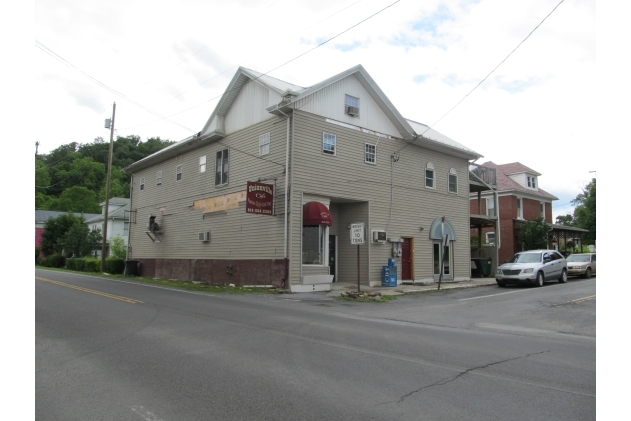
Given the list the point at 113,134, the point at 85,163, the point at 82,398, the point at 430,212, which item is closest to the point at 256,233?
the point at 430,212

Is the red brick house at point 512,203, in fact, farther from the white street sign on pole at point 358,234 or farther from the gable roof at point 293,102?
the white street sign on pole at point 358,234

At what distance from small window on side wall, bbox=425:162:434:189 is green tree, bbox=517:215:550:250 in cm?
1345

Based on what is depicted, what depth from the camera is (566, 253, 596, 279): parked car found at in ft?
86.1

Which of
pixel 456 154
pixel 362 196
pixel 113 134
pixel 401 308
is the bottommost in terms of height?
pixel 401 308

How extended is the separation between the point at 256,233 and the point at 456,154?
13.1 metres

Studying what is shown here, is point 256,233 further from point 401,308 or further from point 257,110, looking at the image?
point 401,308

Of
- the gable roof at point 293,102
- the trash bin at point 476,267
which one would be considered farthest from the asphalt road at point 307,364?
the trash bin at point 476,267

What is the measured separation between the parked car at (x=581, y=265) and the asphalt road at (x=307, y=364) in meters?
14.6

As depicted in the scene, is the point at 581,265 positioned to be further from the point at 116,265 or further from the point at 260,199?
the point at 116,265

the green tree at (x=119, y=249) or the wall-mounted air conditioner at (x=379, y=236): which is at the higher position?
the wall-mounted air conditioner at (x=379, y=236)

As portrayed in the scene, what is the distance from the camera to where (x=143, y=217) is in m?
31.1

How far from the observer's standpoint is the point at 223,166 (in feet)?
77.4

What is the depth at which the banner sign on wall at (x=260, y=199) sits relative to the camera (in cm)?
1850

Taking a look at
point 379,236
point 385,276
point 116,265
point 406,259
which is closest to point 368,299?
point 385,276
